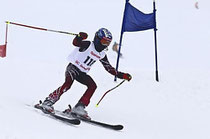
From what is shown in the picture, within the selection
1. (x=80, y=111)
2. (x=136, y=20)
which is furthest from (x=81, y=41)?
(x=136, y=20)

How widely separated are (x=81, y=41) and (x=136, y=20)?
4.08m

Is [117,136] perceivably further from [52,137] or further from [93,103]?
[93,103]

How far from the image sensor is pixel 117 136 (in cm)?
605

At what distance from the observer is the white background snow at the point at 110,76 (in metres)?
6.07

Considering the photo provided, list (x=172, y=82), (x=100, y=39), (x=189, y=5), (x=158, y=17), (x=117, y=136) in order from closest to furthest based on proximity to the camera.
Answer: (x=117, y=136) → (x=100, y=39) → (x=172, y=82) → (x=158, y=17) → (x=189, y=5)

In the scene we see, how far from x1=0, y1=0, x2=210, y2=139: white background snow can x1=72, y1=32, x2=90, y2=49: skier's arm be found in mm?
1387

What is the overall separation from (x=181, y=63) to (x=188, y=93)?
9038 mm

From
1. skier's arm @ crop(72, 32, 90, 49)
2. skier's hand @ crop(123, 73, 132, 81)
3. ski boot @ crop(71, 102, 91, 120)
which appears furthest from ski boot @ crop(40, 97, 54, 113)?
skier's hand @ crop(123, 73, 132, 81)

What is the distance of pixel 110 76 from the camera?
10.8 metres

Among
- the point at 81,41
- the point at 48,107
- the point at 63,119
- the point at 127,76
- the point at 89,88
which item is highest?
the point at 81,41

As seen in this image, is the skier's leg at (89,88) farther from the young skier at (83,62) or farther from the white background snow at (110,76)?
the white background snow at (110,76)

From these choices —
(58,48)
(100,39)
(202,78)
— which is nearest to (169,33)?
(58,48)

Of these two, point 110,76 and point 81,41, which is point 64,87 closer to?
point 81,41

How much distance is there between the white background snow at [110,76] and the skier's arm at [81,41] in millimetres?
1387
